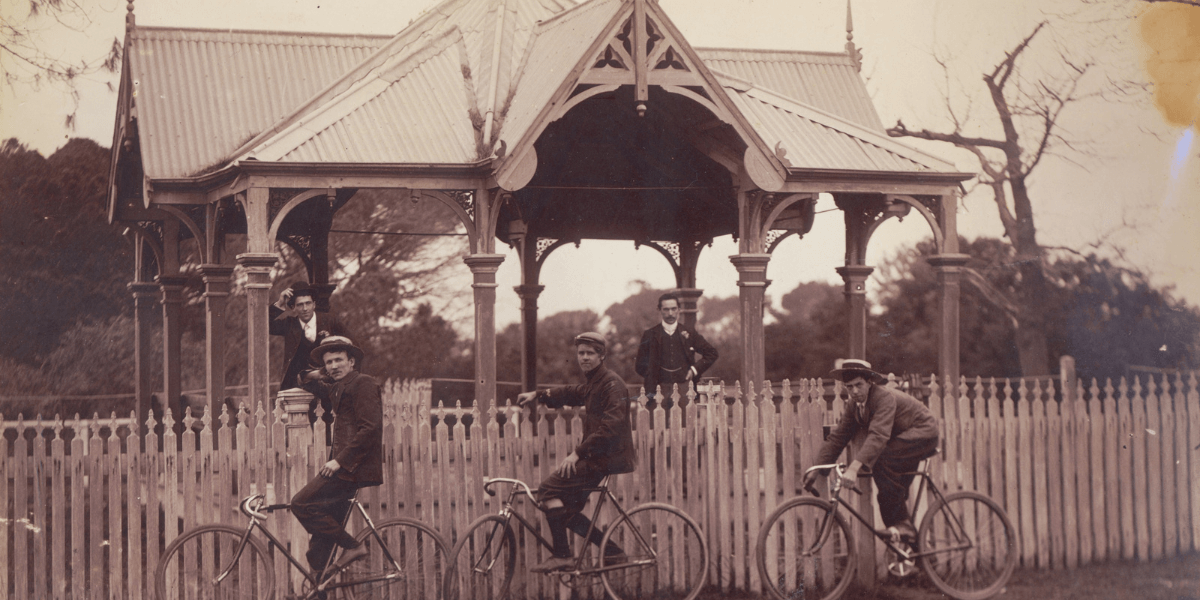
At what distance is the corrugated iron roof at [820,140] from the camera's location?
11.9 metres

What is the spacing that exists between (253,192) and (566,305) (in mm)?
18394

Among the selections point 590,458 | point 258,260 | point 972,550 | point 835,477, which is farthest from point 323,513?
point 972,550

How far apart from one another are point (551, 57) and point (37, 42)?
7828 mm

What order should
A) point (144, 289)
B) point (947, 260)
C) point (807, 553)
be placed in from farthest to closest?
point (144, 289) → point (947, 260) → point (807, 553)

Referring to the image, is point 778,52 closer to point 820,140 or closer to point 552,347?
point 820,140

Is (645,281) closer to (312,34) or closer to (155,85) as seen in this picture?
(312,34)

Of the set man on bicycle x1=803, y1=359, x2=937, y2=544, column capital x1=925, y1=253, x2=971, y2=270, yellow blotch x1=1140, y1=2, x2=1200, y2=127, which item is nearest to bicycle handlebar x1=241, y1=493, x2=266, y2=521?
man on bicycle x1=803, y1=359, x2=937, y2=544

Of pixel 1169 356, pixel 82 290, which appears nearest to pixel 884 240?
pixel 1169 356

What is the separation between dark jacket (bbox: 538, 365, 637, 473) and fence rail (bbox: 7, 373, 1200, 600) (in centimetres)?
66

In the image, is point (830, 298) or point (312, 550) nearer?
point (312, 550)

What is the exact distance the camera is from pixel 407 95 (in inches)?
477

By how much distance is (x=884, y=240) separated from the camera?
94.5 feet

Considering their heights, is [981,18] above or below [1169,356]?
above

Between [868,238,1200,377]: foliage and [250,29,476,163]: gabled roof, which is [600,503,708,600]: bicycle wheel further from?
[868,238,1200,377]: foliage
